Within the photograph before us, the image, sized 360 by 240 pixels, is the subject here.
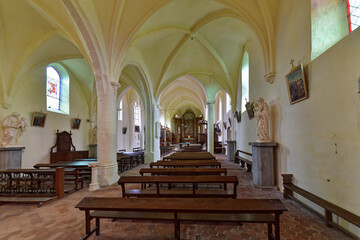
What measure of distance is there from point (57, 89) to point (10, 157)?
4633 millimetres

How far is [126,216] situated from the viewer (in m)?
2.73

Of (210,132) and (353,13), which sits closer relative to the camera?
(353,13)

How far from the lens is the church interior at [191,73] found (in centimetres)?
292

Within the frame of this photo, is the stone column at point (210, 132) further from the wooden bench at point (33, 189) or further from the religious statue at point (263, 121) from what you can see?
the wooden bench at point (33, 189)

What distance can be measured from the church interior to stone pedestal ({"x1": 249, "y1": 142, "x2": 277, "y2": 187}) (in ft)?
0.10

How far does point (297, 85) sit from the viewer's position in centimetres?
413

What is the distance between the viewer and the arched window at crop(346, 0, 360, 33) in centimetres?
320

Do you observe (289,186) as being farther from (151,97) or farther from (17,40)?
(17,40)

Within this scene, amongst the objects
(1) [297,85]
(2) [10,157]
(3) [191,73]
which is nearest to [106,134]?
(2) [10,157]

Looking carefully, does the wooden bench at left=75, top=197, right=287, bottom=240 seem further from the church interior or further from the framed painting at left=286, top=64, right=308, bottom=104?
the framed painting at left=286, top=64, right=308, bottom=104

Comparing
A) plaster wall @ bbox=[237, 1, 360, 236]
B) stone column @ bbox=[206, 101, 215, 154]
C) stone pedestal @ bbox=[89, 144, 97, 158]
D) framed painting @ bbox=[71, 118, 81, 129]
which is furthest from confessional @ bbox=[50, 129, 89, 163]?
plaster wall @ bbox=[237, 1, 360, 236]

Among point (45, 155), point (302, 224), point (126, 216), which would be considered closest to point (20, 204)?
point (126, 216)

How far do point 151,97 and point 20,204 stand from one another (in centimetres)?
815

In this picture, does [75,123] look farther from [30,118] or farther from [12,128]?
[12,128]
